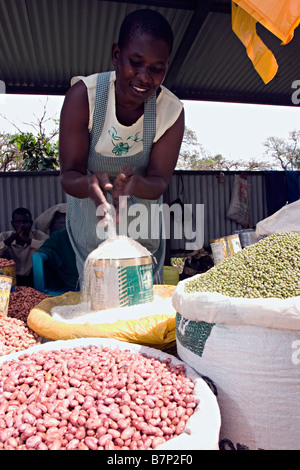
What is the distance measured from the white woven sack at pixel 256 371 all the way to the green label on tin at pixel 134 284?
1.93ft

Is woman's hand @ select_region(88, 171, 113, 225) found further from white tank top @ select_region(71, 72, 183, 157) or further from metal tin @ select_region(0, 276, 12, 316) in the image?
metal tin @ select_region(0, 276, 12, 316)

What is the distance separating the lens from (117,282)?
5.45ft

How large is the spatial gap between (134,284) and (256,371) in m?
0.76

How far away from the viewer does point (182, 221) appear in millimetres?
5547

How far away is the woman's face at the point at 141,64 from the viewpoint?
5.24 ft

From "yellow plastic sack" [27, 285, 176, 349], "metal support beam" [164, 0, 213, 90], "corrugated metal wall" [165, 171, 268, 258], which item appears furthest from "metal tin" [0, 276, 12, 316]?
"corrugated metal wall" [165, 171, 268, 258]

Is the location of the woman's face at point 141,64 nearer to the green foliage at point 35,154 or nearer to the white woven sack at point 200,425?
the white woven sack at point 200,425

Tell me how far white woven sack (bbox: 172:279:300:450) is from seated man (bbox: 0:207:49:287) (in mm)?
3611

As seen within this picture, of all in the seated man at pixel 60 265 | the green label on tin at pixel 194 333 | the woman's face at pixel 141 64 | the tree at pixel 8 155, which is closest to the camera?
the green label on tin at pixel 194 333

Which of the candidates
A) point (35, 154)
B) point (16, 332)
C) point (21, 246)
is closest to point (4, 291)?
point (16, 332)

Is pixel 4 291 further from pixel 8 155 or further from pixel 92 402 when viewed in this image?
pixel 8 155

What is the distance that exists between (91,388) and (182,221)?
457 centimetres

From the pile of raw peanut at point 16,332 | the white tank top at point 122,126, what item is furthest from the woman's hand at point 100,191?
the pile of raw peanut at point 16,332
